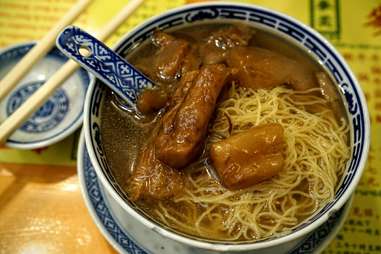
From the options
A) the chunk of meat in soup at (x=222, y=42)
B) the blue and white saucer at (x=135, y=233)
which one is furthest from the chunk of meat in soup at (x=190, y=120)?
the blue and white saucer at (x=135, y=233)

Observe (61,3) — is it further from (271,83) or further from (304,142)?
(304,142)

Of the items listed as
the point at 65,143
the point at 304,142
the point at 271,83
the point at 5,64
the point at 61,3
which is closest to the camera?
the point at 304,142

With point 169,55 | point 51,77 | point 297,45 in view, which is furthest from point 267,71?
point 51,77

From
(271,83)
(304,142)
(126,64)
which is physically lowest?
(126,64)

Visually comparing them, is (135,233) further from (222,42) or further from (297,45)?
(297,45)

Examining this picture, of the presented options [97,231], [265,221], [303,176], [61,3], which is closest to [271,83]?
[303,176]

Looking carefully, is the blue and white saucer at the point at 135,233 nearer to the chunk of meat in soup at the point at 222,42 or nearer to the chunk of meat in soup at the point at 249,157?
the chunk of meat in soup at the point at 249,157
